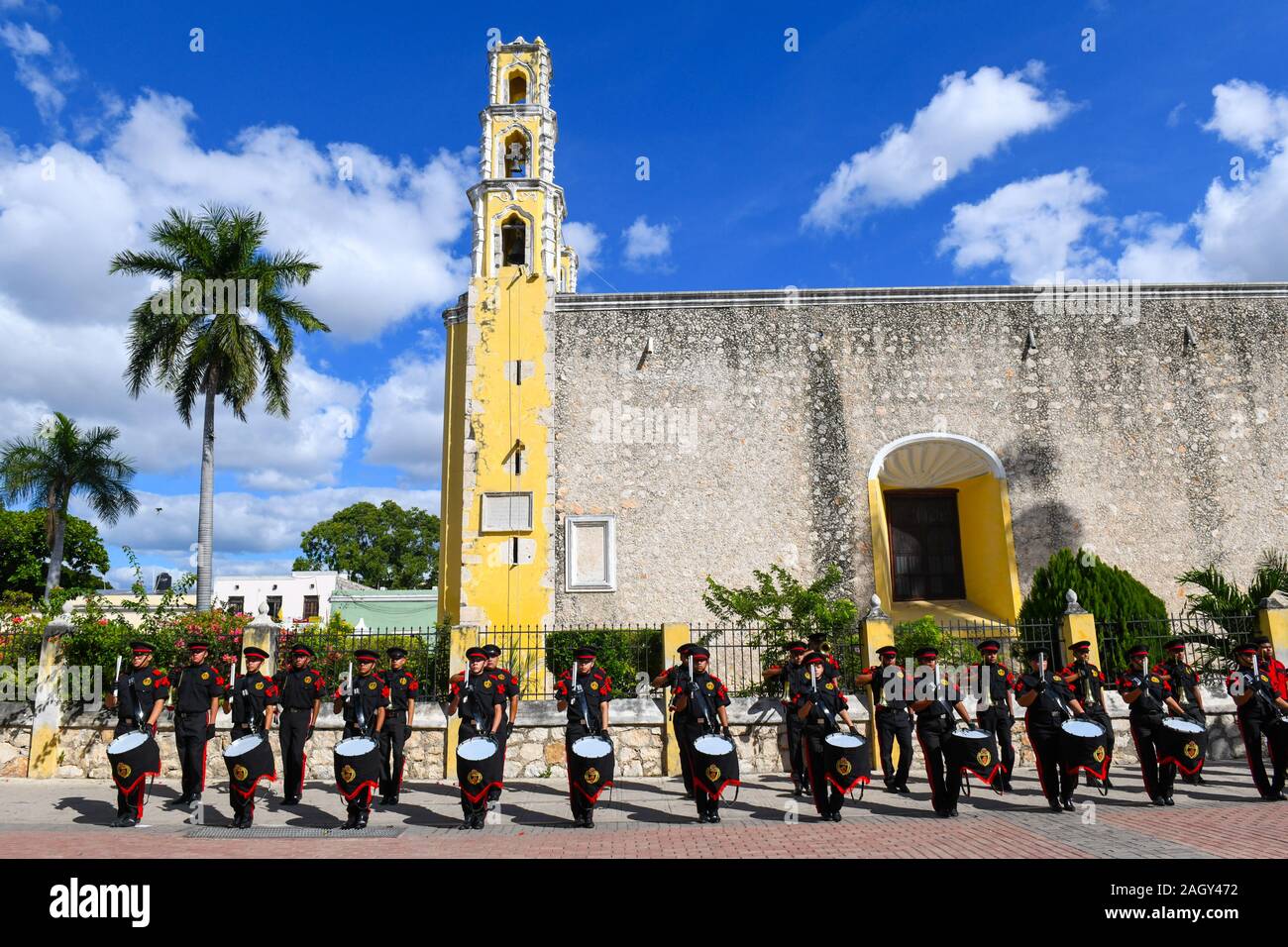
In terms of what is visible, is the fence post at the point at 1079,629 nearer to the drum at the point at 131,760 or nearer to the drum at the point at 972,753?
the drum at the point at 972,753

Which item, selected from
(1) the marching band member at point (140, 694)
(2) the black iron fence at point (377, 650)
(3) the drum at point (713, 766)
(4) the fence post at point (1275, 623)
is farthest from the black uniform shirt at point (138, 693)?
(4) the fence post at point (1275, 623)

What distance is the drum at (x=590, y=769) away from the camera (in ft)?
25.8

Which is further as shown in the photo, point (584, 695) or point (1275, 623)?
point (1275, 623)

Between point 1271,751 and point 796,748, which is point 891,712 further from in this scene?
point 1271,751

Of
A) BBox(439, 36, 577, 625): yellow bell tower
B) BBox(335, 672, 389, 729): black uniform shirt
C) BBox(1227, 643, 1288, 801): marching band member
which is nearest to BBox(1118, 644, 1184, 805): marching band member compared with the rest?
BBox(1227, 643, 1288, 801): marching band member

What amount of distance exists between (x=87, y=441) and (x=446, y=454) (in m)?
22.7

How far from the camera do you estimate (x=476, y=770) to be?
7.88m

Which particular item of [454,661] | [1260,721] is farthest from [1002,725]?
[454,661]

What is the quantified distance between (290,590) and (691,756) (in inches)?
1651

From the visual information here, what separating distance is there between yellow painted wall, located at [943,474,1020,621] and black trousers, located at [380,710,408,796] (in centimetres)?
1259

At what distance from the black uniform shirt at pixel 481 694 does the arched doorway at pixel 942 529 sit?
10.2 metres

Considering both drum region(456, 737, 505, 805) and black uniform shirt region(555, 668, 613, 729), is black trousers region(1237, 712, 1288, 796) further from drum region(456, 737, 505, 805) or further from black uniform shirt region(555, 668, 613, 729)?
drum region(456, 737, 505, 805)

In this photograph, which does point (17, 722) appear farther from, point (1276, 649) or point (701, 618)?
point (1276, 649)
